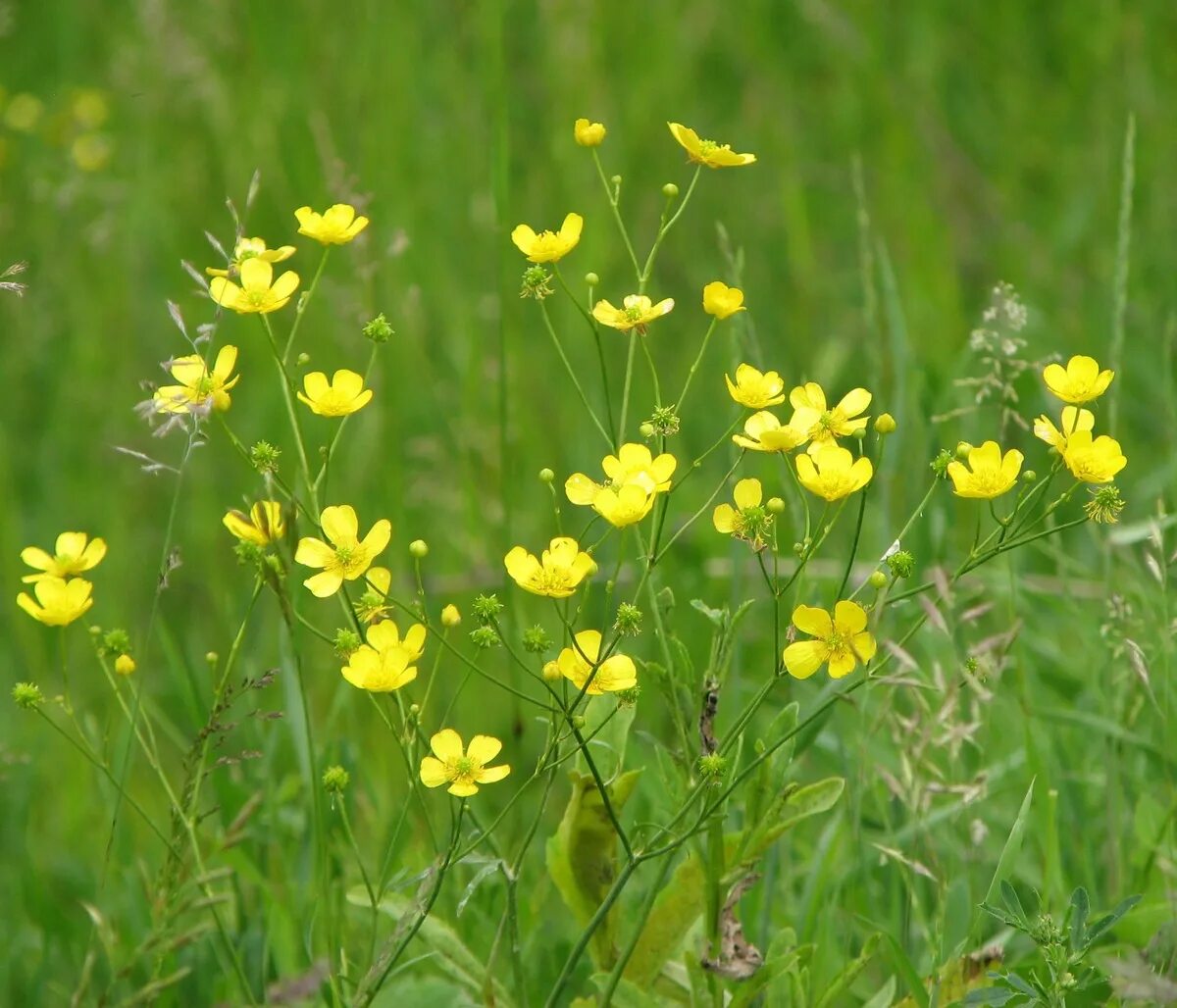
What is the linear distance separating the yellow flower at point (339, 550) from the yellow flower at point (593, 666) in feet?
0.67

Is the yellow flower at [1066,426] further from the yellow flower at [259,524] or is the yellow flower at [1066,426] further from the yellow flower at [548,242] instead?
the yellow flower at [259,524]

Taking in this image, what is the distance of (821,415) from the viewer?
4.69ft

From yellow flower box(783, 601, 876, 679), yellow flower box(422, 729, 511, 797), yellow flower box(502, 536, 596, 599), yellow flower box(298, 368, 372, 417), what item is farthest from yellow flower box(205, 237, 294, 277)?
→ yellow flower box(783, 601, 876, 679)

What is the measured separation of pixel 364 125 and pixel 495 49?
1.07 metres

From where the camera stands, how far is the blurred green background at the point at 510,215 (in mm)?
3447

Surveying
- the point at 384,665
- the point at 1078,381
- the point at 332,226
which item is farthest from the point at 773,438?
the point at 332,226

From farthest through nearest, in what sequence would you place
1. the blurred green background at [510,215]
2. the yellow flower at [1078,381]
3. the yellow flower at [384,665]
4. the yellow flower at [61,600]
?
the blurred green background at [510,215] < the yellow flower at [61,600] < the yellow flower at [1078,381] < the yellow flower at [384,665]

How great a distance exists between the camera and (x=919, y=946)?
6.30 feet

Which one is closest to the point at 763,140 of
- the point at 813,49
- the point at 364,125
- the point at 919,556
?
the point at 813,49

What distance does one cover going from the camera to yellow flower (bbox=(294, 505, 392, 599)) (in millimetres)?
1376

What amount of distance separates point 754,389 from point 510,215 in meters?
2.02

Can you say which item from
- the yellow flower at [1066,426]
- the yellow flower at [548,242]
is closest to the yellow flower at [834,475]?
the yellow flower at [1066,426]

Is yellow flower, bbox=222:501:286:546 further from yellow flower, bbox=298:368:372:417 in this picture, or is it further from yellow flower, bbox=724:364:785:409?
yellow flower, bbox=724:364:785:409

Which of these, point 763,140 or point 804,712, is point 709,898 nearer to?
point 804,712
